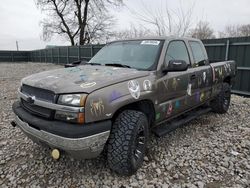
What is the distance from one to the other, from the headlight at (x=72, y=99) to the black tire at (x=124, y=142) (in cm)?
58

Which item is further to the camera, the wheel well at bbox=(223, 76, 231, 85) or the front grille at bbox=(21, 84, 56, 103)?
the wheel well at bbox=(223, 76, 231, 85)

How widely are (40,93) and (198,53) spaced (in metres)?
3.25

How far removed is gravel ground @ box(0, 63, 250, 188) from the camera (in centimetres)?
266

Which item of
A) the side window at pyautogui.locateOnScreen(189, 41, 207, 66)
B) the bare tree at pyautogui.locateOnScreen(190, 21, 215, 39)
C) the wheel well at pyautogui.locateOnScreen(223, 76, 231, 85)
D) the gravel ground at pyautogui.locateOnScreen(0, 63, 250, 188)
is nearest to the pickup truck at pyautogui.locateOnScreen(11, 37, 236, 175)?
the gravel ground at pyautogui.locateOnScreen(0, 63, 250, 188)

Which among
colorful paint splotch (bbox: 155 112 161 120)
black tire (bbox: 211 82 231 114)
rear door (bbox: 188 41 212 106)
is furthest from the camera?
black tire (bbox: 211 82 231 114)

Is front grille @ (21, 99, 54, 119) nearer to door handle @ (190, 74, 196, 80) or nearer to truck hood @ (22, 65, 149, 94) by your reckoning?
truck hood @ (22, 65, 149, 94)

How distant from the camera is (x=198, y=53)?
14.5ft

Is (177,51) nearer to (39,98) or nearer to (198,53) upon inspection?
(198,53)

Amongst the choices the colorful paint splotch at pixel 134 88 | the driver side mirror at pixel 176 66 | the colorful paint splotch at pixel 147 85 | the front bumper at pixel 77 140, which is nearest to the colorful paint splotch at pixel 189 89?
the driver side mirror at pixel 176 66

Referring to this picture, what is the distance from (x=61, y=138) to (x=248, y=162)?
264 centimetres

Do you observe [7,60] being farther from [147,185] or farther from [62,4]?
[147,185]

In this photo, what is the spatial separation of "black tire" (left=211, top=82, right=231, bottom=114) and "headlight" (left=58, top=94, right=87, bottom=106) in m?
3.87

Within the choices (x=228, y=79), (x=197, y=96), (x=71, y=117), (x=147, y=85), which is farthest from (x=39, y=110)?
(x=228, y=79)

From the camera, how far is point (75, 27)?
26516 millimetres
